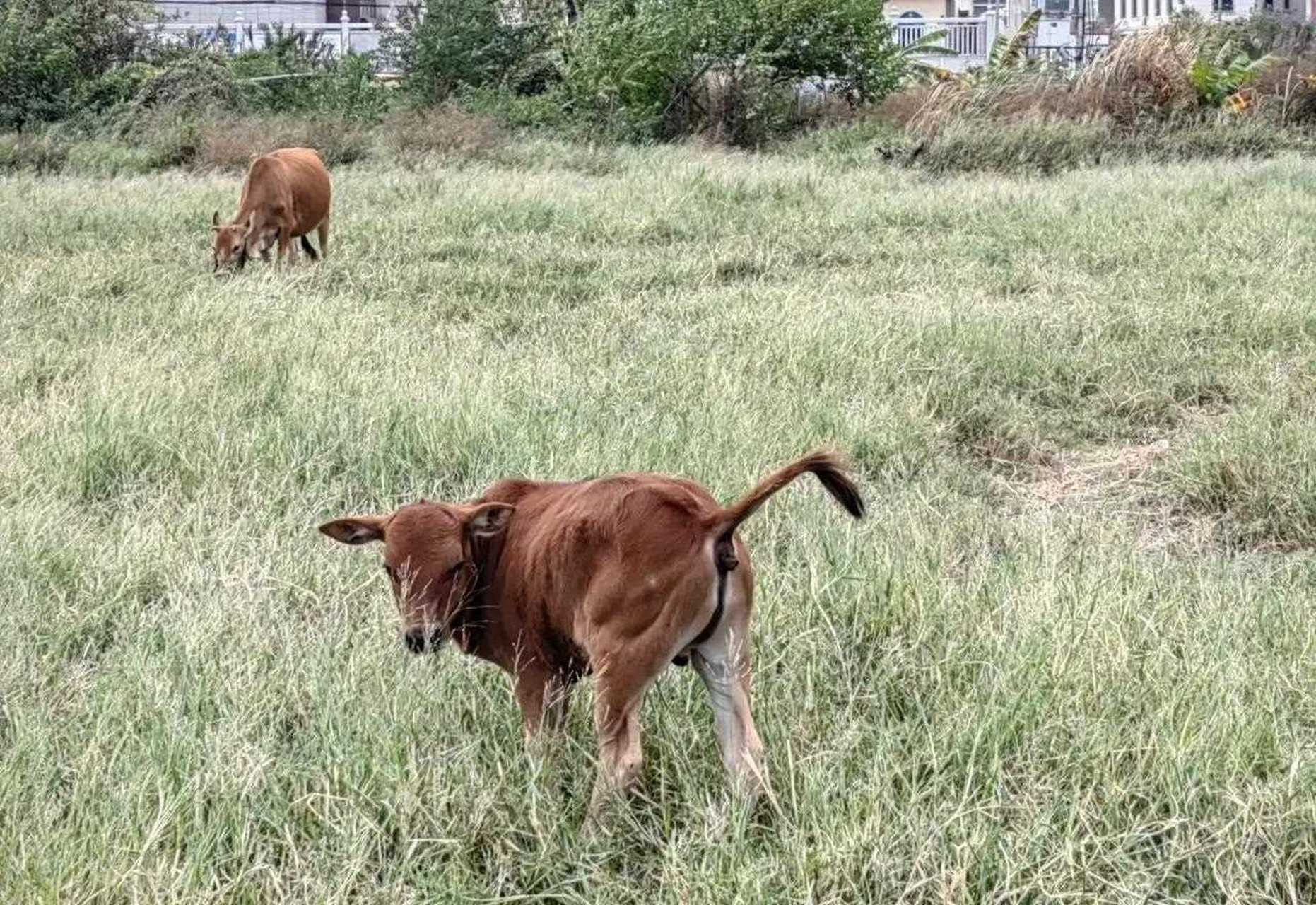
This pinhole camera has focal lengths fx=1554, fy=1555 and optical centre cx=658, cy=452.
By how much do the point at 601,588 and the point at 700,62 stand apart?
20.9 metres

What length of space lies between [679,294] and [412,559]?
671 cm

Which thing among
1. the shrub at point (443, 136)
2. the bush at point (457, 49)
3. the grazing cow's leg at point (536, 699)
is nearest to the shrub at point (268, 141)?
the shrub at point (443, 136)

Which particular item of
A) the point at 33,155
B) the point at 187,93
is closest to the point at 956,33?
the point at 187,93

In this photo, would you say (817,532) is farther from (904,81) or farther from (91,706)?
(904,81)

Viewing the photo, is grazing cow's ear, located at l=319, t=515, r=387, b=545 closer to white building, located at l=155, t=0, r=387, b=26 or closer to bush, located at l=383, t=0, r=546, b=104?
bush, located at l=383, t=0, r=546, b=104

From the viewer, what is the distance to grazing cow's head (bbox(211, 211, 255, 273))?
36.0ft

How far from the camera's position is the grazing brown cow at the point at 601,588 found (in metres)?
2.79

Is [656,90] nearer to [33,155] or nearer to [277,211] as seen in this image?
[33,155]

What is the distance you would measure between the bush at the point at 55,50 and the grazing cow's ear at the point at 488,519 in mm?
21271

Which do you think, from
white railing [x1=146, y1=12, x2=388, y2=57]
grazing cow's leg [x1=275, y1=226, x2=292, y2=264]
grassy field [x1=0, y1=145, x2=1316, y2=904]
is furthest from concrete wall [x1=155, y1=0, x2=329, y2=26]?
grassy field [x1=0, y1=145, x2=1316, y2=904]

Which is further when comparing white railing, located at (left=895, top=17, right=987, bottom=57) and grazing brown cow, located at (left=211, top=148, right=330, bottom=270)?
white railing, located at (left=895, top=17, right=987, bottom=57)

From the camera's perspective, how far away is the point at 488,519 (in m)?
3.14

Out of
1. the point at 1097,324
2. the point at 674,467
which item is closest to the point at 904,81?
the point at 1097,324

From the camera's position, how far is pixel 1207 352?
25.3ft
